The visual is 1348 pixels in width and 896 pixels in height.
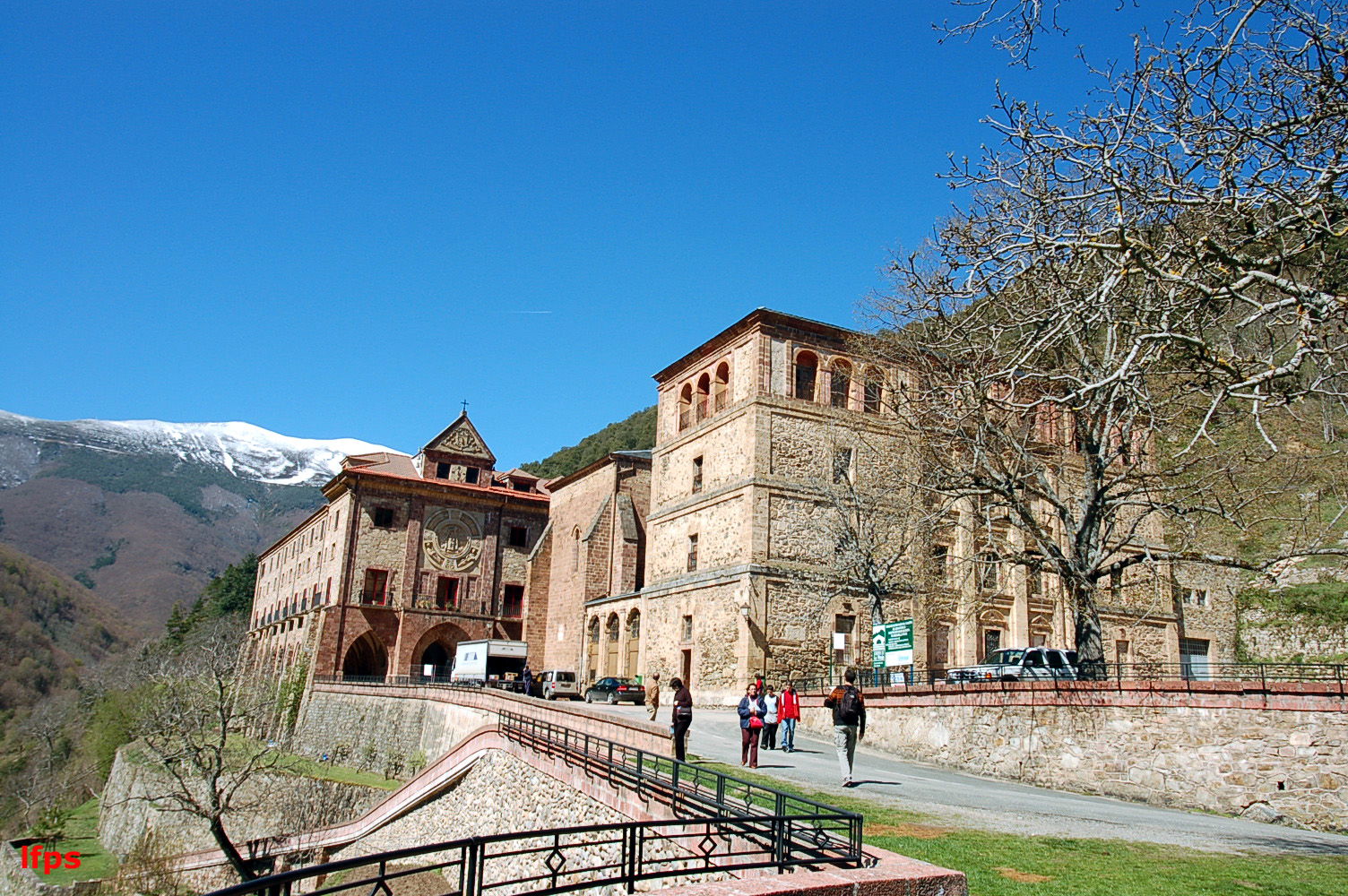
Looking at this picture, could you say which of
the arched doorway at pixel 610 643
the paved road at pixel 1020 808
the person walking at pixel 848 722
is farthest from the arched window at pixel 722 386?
the person walking at pixel 848 722

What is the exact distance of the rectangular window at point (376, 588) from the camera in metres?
50.5

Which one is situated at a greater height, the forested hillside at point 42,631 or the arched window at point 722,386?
the arched window at point 722,386

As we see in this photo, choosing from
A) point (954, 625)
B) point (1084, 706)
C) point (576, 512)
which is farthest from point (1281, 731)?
point (576, 512)

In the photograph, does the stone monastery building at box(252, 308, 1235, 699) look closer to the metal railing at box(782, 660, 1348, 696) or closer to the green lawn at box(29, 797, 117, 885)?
the metal railing at box(782, 660, 1348, 696)

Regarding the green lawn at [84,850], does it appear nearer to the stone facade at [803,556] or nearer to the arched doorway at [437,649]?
the arched doorway at [437,649]

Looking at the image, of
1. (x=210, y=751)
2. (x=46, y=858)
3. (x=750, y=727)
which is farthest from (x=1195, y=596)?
(x=46, y=858)

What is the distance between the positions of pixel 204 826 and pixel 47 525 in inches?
7629

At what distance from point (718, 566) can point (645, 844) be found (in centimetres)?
2265

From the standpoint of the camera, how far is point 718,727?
27.6m

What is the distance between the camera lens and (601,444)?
99.2 metres

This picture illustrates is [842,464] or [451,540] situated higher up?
[842,464]

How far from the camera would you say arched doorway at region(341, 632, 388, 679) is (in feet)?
166

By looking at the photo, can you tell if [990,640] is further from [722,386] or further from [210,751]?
[210,751]

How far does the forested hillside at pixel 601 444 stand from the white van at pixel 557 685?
4633cm
